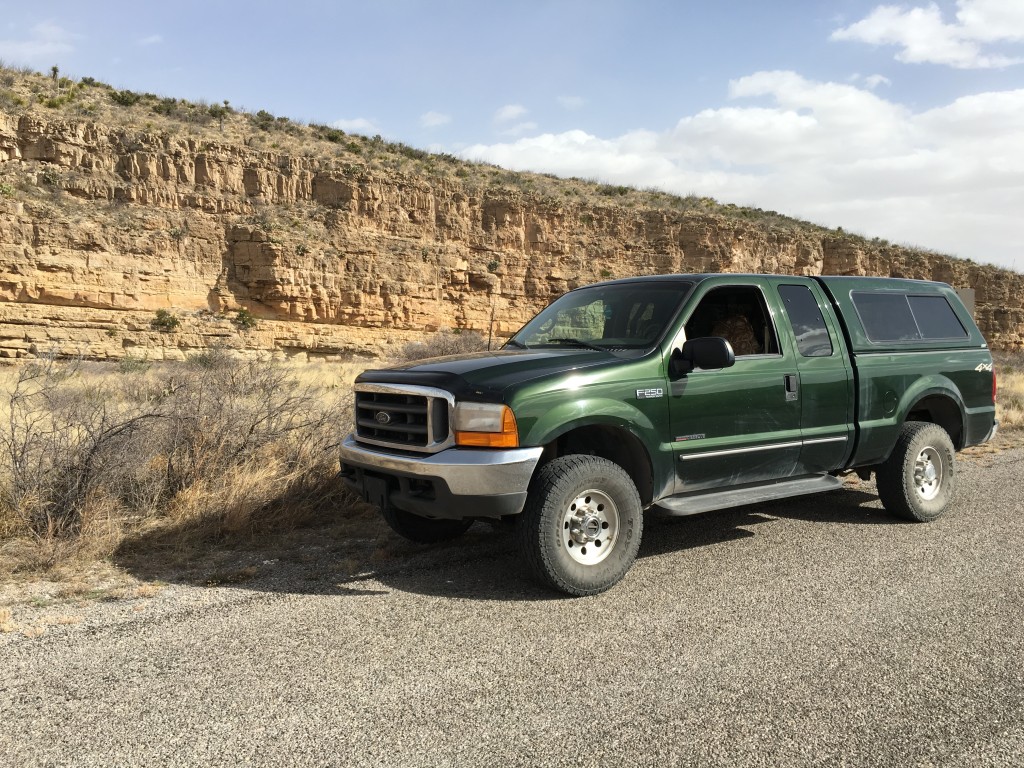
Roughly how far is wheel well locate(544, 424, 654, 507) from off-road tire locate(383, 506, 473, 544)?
116 centimetres

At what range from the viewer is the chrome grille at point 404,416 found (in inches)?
180

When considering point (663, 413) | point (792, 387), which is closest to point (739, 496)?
point (663, 413)

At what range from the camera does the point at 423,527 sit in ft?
18.3

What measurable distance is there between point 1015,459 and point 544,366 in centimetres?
783

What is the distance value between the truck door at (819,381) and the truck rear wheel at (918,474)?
2.13 ft

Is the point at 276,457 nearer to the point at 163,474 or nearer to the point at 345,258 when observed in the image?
the point at 163,474

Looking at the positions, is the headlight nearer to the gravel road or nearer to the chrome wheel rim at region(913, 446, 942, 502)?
the gravel road

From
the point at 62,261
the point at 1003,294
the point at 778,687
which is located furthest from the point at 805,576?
the point at 1003,294

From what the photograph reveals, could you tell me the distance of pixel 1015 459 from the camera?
9477 millimetres

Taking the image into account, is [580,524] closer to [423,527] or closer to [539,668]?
[539,668]

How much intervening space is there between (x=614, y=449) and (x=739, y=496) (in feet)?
3.18

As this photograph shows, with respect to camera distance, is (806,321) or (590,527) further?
(806,321)

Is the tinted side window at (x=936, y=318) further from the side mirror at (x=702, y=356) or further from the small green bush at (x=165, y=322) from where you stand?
the small green bush at (x=165, y=322)

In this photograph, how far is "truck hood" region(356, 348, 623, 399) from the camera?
4525mm
